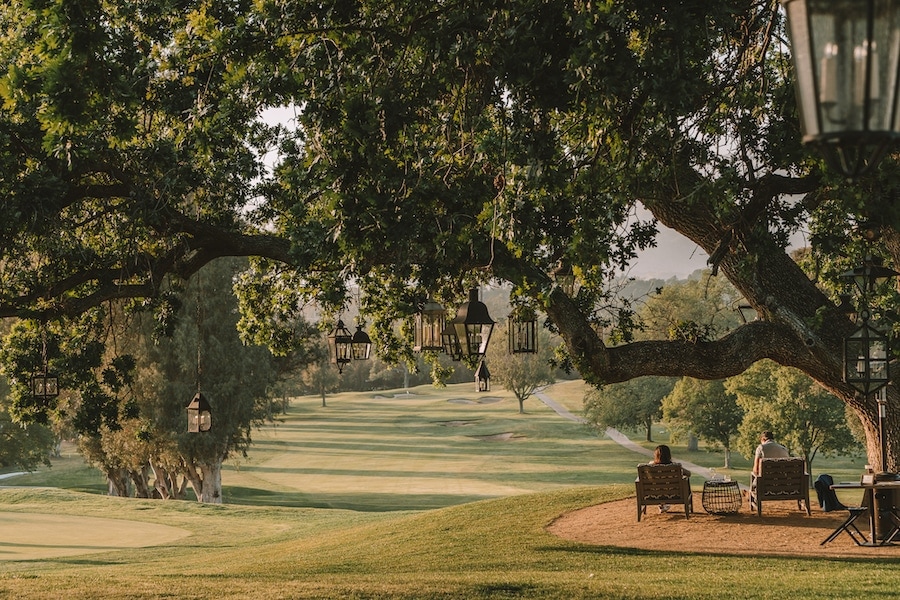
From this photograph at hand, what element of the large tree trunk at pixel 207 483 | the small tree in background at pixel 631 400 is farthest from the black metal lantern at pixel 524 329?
the small tree in background at pixel 631 400

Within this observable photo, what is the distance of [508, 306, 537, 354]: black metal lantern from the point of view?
1254 cm

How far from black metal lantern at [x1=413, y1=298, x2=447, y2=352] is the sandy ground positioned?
5.34 meters

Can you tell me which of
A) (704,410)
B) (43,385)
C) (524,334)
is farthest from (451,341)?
(704,410)

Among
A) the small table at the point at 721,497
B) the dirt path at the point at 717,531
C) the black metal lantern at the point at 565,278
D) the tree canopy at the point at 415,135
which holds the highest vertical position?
the tree canopy at the point at 415,135

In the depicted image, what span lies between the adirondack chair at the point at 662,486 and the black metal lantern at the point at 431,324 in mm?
6253

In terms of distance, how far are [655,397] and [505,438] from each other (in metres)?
20.1

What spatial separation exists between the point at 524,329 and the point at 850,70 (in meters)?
10.2

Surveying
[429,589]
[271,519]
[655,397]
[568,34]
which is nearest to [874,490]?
[429,589]

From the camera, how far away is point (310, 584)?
36.6 feet

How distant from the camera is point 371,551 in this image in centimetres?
1586

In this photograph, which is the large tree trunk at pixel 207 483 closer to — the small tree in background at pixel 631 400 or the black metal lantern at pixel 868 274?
the small tree in background at pixel 631 400

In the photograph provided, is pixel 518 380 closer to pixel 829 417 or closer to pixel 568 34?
pixel 829 417

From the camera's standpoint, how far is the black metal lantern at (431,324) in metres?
10.4

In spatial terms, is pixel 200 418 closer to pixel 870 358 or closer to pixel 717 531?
pixel 717 531
